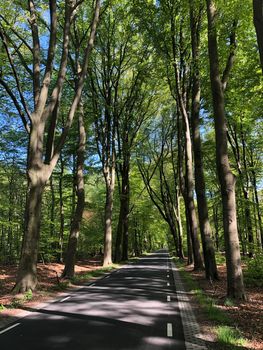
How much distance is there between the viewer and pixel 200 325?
8141mm

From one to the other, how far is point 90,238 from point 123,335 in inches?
1498

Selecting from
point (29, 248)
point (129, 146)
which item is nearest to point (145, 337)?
point (29, 248)

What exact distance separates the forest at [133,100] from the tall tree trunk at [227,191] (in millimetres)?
34

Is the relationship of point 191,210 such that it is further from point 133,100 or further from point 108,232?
point 133,100

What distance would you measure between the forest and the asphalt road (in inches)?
102

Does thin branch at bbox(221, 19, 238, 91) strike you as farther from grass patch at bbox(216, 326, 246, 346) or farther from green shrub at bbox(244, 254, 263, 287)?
grass patch at bbox(216, 326, 246, 346)

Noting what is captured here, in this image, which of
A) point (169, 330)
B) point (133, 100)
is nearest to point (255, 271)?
point (169, 330)

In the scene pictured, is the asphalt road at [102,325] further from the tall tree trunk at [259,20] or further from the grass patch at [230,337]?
the tall tree trunk at [259,20]

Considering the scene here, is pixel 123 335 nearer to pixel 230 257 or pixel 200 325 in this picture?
pixel 200 325

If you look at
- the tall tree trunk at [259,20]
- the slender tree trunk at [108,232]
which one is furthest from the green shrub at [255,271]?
the slender tree trunk at [108,232]

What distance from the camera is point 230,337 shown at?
6.59 m

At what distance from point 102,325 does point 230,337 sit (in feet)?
9.57

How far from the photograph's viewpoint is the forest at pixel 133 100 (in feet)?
41.7

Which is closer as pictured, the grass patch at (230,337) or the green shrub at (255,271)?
the grass patch at (230,337)
